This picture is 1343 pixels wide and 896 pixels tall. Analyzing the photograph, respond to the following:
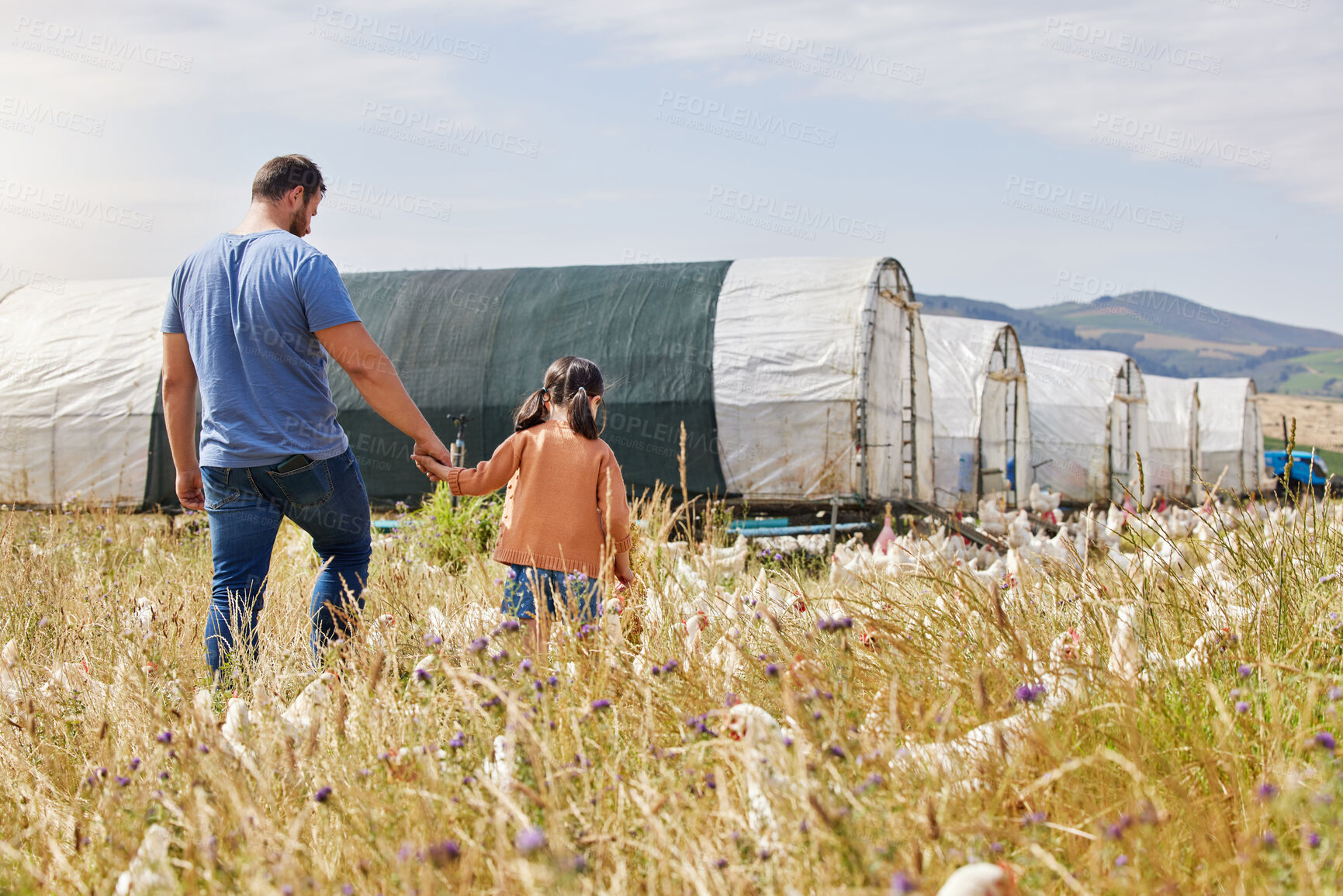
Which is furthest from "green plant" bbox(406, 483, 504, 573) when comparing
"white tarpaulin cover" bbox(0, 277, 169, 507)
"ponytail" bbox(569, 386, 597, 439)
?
"white tarpaulin cover" bbox(0, 277, 169, 507)

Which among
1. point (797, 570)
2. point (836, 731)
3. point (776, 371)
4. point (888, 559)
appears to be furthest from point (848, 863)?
point (776, 371)

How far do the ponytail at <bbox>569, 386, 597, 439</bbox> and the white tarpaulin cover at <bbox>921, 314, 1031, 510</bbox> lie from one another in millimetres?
12309

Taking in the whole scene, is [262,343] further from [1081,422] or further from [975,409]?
[1081,422]

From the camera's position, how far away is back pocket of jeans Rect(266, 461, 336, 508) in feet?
10.9

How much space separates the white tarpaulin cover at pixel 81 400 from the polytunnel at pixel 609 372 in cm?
2

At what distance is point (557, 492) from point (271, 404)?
1060 mm

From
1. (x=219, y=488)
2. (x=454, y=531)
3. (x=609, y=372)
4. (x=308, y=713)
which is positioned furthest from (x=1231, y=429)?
(x=308, y=713)

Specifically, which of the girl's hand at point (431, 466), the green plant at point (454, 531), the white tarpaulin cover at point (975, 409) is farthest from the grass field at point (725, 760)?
the white tarpaulin cover at point (975, 409)

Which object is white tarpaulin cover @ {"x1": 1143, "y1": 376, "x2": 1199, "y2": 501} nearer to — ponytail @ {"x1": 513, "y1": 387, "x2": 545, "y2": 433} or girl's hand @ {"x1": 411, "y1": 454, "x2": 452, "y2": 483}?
ponytail @ {"x1": 513, "y1": 387, "x2": 545, "y2": 433}

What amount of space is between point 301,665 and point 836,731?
7.26 ft

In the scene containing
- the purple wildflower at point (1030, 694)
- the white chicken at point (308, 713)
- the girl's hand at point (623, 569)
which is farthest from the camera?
the girl's hand at point (623, 569)

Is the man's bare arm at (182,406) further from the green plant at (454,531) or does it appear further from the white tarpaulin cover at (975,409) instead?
the white tarpaulin cover at (975,409)

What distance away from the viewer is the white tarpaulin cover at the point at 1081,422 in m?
21.0

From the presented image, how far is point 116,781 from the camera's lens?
1.98 metres
